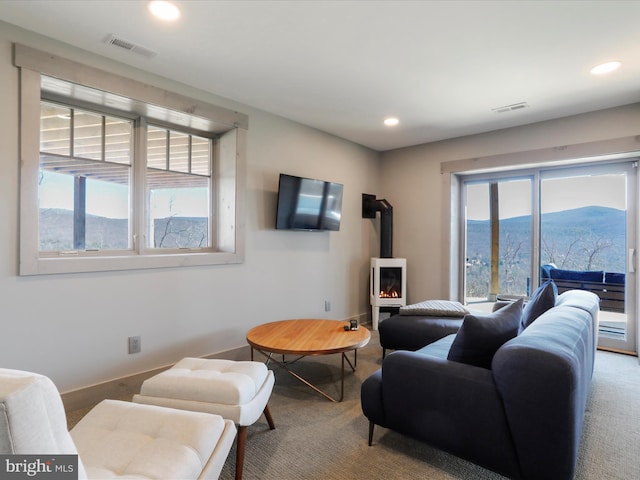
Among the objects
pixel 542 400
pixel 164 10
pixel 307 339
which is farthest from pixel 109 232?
pixel 542 400

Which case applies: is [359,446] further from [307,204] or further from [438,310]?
[307,204]

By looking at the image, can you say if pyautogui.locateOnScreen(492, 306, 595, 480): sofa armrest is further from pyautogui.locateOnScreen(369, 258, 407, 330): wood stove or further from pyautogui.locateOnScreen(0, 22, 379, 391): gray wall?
pyautogui.locateOnScreen(369, 258, 407, 330): wood stove

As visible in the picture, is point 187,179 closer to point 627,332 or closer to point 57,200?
point 57,200

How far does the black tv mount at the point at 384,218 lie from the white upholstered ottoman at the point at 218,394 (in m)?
3.14

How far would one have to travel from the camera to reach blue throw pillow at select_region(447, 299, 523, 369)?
5.59ft

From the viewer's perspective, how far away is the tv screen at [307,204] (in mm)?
3645

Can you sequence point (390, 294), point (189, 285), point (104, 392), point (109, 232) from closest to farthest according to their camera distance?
point (104, 392) < point (109, 232) < point (189, 285) < point (390, 294)

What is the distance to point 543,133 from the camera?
12.6ft

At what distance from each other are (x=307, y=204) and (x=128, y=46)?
211 cm

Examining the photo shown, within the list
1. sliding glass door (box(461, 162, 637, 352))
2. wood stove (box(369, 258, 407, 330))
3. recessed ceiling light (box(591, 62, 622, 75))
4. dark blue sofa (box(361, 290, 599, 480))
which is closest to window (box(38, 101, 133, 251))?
dark blue sofa (box(361, 290, 599, 480))

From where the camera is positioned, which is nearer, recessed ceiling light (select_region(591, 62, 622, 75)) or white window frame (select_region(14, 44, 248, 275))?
white window frame (select_region(14, 44, 248, 275))

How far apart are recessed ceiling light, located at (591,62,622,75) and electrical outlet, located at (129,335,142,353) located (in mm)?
4051

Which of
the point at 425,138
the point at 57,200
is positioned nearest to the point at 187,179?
the point at 57,200

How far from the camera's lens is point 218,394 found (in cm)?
177
